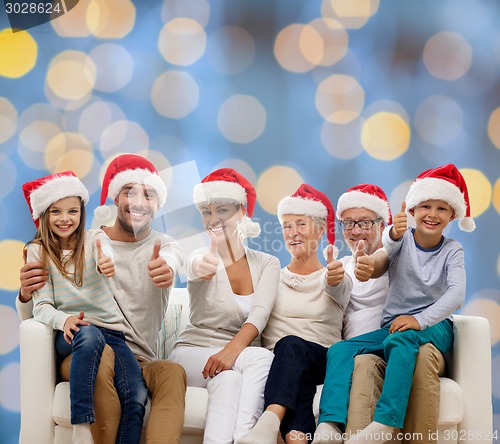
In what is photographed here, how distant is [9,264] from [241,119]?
3.62ft

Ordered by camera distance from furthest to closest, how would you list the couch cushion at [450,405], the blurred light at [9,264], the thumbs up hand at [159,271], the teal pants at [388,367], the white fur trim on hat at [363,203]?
the blurred light at [9,264] < the white fur trim on hat at [363,203] < the thumbs up hand at [159,271] < the couch cushion at [450,405] < the teal pants at [388,367]

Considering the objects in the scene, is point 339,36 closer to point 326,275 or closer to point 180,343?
point 326,275

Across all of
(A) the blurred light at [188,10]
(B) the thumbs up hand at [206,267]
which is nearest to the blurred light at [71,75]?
(A) the blurred light at [188,10]

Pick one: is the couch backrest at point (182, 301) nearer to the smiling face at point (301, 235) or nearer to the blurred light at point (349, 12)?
the smiling face at point (301, 235)

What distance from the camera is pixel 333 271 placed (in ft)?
7.08

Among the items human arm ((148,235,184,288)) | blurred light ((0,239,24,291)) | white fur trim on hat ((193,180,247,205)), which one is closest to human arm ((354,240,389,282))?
white fur trim on hat ((193,180,247,205))

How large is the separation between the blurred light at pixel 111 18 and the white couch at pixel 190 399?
4.58 feet

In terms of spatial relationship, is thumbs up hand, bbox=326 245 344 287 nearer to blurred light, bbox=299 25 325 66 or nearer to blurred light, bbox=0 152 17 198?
blurred light, bbox=299 25 325 66

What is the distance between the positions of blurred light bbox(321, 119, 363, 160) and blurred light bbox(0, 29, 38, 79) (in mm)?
1225

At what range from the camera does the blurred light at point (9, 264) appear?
9.41 ft

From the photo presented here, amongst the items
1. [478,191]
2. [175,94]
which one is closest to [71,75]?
[175,94]

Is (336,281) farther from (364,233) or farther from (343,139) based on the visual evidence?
(343,139)

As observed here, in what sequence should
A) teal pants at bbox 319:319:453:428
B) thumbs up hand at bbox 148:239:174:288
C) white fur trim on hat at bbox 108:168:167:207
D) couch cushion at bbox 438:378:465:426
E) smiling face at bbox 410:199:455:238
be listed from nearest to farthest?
teal pants at bbox 319:319:453:428
couch cushion at bbox 438:378:465:426
thumbs up hand at bbox 148:239:174:288
smiling face at bbox 410:199:455:238
white fur trim on hat at bbox 108:168:167:207

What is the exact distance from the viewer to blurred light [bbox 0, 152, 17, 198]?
2885 mm
